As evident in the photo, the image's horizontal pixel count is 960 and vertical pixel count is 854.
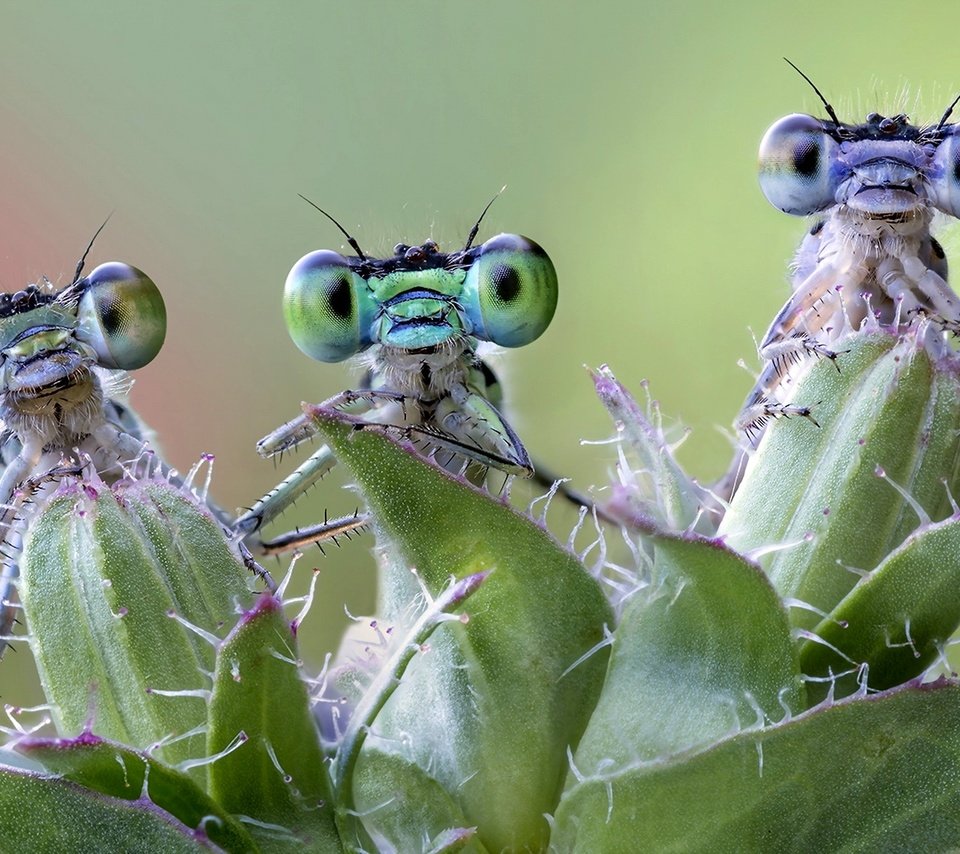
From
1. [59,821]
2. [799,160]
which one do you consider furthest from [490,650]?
[799,160]

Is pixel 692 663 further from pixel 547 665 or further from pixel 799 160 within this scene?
pixel 799 160

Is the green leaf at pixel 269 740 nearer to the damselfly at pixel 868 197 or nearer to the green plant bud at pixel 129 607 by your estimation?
the green plant bud at pixel 129 607

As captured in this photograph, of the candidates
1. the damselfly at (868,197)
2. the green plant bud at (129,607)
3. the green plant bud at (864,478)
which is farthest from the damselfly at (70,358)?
the green plant bud at (864,478)

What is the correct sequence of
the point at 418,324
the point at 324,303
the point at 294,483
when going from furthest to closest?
the point at 294,483 → the point at 418,324 → the point at 324,303

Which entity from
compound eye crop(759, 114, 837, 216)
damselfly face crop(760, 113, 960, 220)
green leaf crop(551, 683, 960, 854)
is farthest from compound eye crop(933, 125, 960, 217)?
green leaf crop(551, 683, 960, 854)

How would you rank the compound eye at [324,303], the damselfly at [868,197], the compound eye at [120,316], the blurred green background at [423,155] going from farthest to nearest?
the blurred green background at [423,155], the compound eye at [324,303], the compound eye at [120,316], the damselfly at [868,197]

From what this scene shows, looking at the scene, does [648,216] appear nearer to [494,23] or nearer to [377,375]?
[494,23]

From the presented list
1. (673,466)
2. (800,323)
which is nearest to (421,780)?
(673,466)
